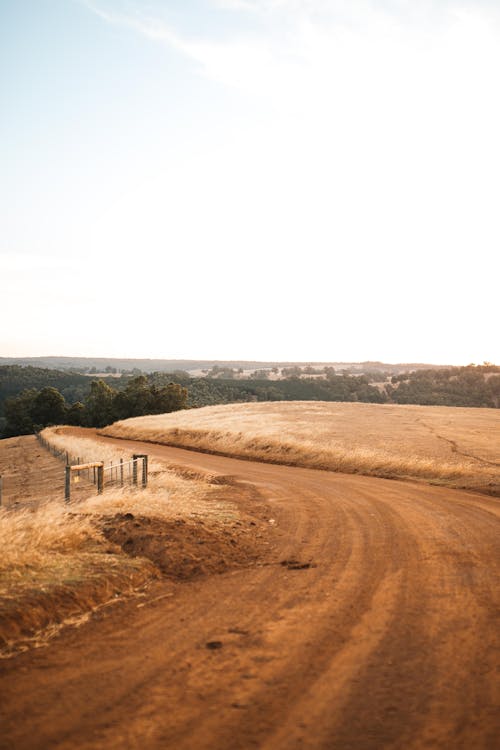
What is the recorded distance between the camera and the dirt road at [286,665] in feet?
14.6

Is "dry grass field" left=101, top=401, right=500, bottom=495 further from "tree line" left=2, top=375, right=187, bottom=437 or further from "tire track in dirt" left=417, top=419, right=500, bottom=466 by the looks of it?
"tree line" left=2, top=375, right=187, bottom=437

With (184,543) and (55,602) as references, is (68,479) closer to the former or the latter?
(184,543)

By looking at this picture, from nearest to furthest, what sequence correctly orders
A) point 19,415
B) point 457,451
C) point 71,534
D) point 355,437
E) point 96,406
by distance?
point 71,534
point 457,451
point 355,437
point 96,406
point 19,415

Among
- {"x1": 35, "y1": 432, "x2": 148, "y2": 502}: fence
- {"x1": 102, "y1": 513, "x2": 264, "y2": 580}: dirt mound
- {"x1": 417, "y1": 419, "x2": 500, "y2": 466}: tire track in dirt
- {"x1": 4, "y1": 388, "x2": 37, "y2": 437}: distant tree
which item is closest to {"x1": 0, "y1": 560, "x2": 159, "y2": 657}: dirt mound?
{"x1": 102, "y1": 513, "x2": 264, "y2": 580}: dirt mound

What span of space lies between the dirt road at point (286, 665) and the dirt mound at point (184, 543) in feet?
1.94

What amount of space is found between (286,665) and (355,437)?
90.1ft

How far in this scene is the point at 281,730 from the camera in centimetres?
446

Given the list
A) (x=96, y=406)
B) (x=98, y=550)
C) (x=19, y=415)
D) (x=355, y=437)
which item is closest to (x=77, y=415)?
(x=96, y=406)

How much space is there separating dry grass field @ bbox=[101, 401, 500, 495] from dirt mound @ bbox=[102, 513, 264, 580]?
432 inches

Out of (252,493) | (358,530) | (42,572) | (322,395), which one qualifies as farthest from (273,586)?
(322,395)

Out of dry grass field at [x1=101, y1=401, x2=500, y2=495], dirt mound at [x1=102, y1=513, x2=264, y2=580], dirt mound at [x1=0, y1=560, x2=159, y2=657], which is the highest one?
dirt mound at [x1=0, y1=560, x2=159, y2=657]

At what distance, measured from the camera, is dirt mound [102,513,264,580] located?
925 cm

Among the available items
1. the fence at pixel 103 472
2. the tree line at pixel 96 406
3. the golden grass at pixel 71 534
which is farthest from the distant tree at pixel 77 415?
the golden grass at pixel 71 534

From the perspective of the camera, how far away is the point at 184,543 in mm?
10203
